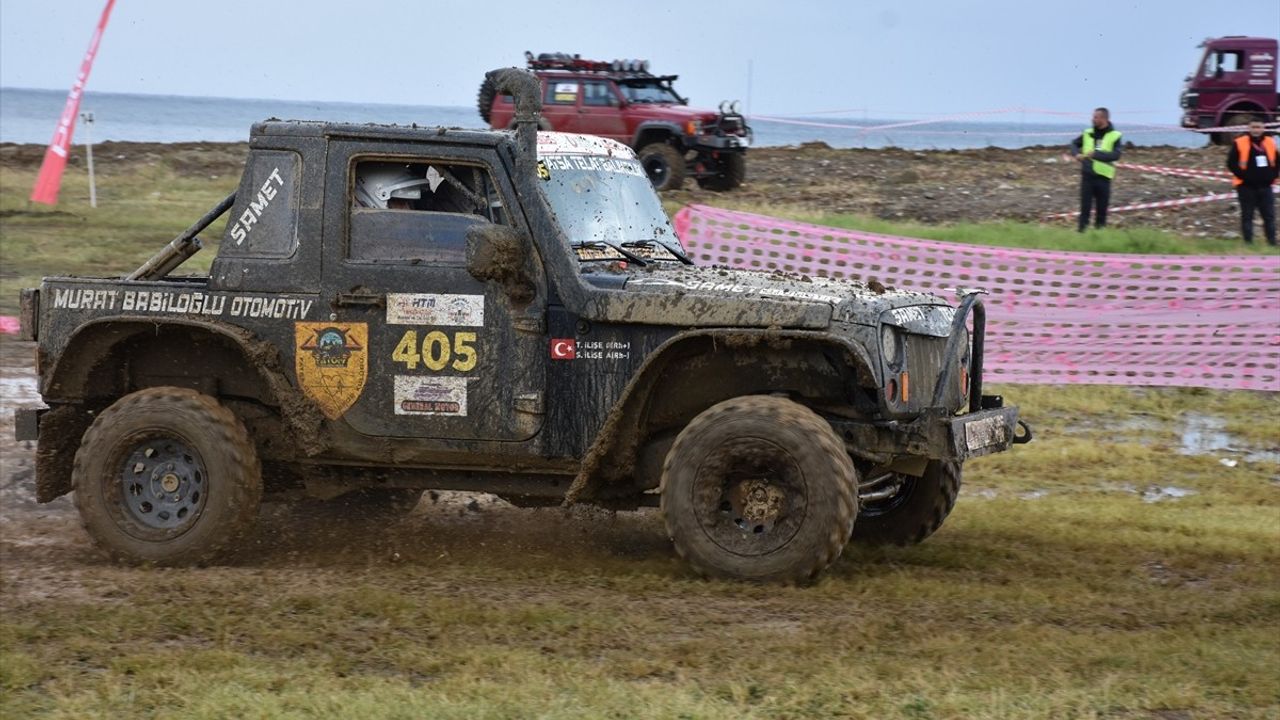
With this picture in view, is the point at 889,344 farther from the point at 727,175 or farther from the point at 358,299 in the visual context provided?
the point at 727,175

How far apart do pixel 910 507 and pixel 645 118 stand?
16.5 m

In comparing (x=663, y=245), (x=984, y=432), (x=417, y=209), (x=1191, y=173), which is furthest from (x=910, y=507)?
(x=1191, y=173)

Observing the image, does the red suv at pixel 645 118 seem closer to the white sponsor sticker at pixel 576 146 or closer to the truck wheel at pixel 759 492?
the white sponsor sticker at pixel 576 146

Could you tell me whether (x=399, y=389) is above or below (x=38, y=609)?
above

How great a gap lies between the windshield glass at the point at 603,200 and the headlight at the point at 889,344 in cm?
135

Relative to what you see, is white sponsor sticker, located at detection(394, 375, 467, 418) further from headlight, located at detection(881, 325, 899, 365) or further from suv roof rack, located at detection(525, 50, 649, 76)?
suv roof rack, located at detection(525, 50, 649, 76)

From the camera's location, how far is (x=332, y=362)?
22.9ft


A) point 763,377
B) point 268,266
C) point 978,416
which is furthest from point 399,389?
point 978,416

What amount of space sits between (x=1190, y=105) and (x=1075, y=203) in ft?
35.8

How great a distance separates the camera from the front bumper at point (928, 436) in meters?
6.45

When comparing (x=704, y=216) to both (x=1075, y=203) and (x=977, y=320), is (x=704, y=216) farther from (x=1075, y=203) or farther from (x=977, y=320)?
(x=1075, y=203)

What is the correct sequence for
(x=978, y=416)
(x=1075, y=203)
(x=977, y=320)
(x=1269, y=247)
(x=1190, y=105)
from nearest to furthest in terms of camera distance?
1. (x=978, y=416)
2. (x=977, y=320)
3. (x=1269, y=247)
4. (x=1075, y=203)
5. (x=1190, y=105)

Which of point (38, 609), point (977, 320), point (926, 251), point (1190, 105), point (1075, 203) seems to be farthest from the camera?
point (1190, 105)

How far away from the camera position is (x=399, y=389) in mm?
6906
